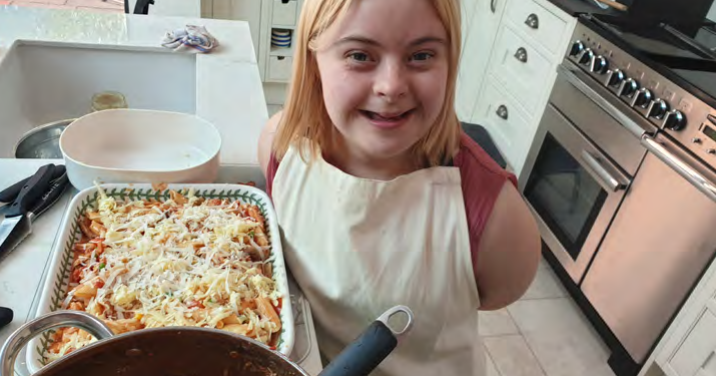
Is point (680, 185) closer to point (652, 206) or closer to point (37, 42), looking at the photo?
point (652, 206)

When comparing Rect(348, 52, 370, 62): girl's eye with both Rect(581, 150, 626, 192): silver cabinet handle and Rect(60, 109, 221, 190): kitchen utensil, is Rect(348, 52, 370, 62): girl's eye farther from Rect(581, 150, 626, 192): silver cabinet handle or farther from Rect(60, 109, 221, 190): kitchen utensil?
Rect(581, 150, 626, 192): silver cabinet handle

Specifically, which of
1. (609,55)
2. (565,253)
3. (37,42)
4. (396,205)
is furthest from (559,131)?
(37,42)

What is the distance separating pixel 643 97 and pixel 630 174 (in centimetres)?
24

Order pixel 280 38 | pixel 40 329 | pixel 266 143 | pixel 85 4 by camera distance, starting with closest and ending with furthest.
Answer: pixel 40 329 → pixel 266 143 → pixel 280 38 → pixel 85 4

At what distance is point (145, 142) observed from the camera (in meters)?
1.01

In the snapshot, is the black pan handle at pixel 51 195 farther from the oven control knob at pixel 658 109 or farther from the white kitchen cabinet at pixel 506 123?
the white kitchen cabinet at pixel 506 123

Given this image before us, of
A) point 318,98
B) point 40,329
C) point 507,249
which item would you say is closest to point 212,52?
point 318,98

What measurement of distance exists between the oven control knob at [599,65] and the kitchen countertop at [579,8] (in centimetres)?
20

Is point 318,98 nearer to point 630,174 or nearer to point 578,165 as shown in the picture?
point 630,174

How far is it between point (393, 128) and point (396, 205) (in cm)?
14

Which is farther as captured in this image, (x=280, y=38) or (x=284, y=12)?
(x=280, y=38)

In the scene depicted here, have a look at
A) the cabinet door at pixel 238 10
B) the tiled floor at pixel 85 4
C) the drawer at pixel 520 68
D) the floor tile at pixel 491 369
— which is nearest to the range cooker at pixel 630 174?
the drawer at pixel 520 68

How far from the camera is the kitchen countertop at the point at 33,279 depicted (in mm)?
660

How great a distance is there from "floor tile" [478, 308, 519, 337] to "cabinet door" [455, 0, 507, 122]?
3.63ft
